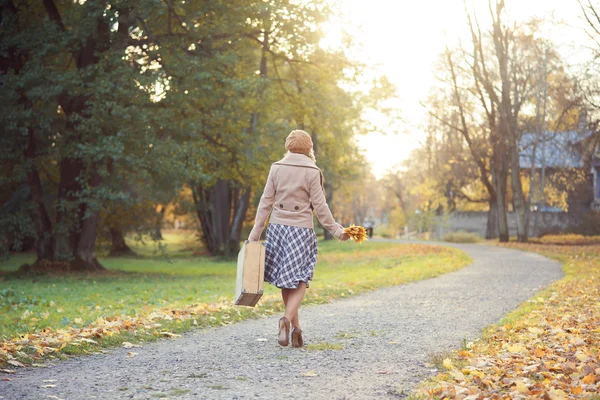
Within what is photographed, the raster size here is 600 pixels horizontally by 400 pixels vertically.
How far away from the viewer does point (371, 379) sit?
601cm

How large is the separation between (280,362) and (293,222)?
5.11 ft

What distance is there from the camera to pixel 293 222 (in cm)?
763

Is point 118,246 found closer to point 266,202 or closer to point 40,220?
point 40,220

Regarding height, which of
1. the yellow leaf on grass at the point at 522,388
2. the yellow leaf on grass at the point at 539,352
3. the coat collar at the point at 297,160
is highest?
the coat collar at the point at 297,160

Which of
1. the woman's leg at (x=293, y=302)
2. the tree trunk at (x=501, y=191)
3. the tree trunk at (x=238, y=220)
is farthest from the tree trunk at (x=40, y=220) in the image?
the tree trunk at (x=501, y=191)

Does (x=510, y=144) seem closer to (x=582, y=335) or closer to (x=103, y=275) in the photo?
(x=103, y=275)

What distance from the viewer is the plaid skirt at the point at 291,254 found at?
299 inches

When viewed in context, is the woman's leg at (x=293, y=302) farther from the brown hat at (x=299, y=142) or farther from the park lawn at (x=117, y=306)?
the park lawn at (x=117, y=306)


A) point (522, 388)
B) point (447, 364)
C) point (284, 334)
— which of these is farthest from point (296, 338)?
point (522, 388)

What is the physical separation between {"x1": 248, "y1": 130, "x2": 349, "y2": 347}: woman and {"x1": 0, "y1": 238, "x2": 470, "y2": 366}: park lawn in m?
1.70

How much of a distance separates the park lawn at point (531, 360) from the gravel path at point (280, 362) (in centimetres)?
32

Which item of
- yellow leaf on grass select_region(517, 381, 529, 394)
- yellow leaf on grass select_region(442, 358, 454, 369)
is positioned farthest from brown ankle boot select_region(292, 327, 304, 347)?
yellow leaf on grass select_region(517, 381, 529, 394)

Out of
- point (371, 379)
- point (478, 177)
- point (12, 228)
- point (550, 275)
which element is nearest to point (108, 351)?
point (371, 379)

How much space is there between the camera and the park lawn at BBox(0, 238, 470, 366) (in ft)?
25.3
